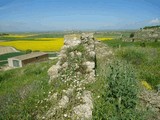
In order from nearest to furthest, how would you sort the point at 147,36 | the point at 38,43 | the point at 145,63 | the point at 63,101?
1. the point at 63,101
2. the point at 145,63
3. the point at 147,36
4. the point at 38,43

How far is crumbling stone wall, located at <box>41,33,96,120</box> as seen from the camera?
4195mm

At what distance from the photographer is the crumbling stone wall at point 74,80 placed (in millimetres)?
4195

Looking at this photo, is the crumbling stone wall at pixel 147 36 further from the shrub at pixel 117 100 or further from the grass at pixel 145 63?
the shrub at pixel 117 100

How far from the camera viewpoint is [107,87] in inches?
183

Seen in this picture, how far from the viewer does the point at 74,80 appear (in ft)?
17.3

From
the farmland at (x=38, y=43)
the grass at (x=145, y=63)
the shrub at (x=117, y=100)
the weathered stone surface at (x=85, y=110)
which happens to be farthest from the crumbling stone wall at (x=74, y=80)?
the farmland at (x=38, y=43)

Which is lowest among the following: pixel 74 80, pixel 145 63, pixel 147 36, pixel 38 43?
pixel 38 43

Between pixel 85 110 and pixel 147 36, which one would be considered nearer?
pixel 85 110

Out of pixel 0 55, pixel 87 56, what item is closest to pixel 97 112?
pixel 87 56

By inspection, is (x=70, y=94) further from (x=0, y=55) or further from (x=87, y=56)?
(x=0, y=55)

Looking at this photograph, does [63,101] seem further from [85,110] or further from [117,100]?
[117,100]

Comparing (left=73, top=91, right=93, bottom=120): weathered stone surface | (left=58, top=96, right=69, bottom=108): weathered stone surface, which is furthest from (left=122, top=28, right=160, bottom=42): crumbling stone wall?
(left=58, top=96, right=69, bottom=108): weathered stone surface

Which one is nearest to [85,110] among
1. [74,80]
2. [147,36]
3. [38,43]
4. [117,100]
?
[117,100]

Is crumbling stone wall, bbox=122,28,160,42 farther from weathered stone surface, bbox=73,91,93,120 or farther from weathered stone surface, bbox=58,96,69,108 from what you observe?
weathered stone surface, bbox=58,96,69,108
